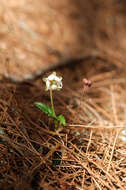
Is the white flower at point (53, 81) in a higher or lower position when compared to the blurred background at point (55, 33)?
lower

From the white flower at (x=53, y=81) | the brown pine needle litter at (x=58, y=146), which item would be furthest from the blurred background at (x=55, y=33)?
the white flower at (x=53, y=81)

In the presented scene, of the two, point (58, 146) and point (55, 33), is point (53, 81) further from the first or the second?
point (55, 33)

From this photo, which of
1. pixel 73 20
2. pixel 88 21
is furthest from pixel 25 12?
pixel 88 21

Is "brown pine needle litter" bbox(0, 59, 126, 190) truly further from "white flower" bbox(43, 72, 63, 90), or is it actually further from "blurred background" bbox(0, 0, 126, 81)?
"blurred background" bbox(0, 0, 126, 81)

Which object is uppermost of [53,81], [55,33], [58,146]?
[55,33]

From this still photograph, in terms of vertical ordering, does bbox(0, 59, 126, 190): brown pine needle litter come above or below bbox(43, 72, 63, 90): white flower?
below

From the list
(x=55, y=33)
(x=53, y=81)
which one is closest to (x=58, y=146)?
(x=53, y=81)

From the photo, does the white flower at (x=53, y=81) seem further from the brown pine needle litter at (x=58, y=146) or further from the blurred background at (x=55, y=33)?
the blurred background at (x=55, y=33)

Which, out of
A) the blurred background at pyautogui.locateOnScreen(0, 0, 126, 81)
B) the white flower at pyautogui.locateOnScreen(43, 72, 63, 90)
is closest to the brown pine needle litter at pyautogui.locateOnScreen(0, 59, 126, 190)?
the white flower at pyautogui.locateOnScreen(43, 72, 63, 90)
